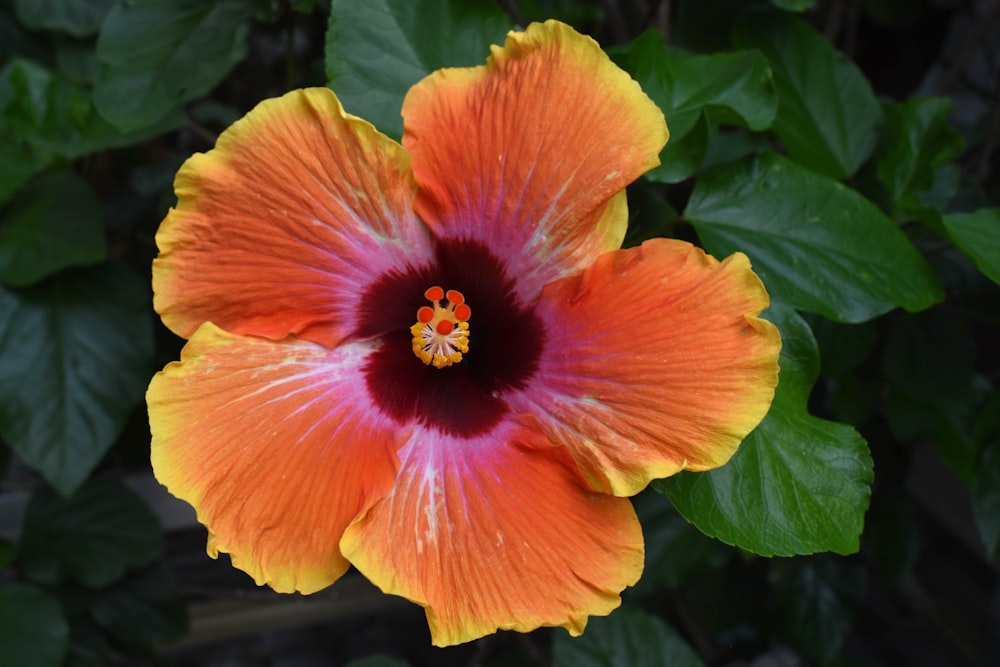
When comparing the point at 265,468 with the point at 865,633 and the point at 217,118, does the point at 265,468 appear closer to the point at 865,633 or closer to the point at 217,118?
the point at 217,118

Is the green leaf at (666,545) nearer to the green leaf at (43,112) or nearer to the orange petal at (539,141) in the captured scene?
the orange petal at (539,141)

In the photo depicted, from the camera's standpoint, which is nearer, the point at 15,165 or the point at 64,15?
the point at 15,165

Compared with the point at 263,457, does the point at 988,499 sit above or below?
below

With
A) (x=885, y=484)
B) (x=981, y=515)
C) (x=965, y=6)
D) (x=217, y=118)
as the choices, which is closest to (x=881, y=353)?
(x=981, y=515)

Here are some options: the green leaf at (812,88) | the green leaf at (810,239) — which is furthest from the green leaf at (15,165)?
the green leaf at (812,88)

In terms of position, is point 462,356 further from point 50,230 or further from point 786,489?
point 50,230

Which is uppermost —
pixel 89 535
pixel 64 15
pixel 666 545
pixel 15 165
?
pixel 64 15

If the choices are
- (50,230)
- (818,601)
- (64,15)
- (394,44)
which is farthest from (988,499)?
(64,15)
